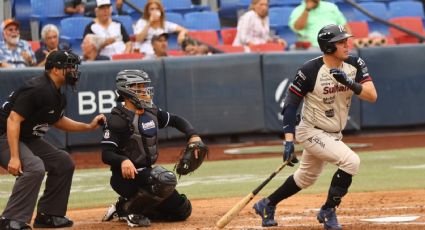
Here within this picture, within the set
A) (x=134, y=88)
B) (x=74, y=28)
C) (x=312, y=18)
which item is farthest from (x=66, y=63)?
(x=312, y=18)

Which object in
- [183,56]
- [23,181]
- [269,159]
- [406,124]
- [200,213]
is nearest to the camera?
[23,181]

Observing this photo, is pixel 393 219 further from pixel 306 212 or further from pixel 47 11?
pixel 47 11

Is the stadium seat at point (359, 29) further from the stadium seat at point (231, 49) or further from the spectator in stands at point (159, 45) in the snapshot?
the spectator in stands at point (159, 45)

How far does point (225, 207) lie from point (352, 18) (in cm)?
891

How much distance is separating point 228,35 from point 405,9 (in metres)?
3.75

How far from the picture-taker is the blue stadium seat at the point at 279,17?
16.7 meters

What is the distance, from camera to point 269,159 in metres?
13.3

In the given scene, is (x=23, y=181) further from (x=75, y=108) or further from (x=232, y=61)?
(x=232, y=61)

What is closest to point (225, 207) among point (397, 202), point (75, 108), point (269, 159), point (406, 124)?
point (397, 202)

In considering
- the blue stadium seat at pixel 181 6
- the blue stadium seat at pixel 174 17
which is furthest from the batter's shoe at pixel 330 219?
the blue stadium seat at pixel 181 6

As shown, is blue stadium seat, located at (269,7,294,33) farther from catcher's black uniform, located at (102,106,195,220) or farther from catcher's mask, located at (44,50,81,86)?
catcher's mask, located at (44,50,81,86)

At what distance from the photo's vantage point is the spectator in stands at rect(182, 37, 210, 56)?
1502cm

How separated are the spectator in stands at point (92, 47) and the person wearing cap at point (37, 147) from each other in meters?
6.02

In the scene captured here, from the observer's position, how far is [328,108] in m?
7.72
